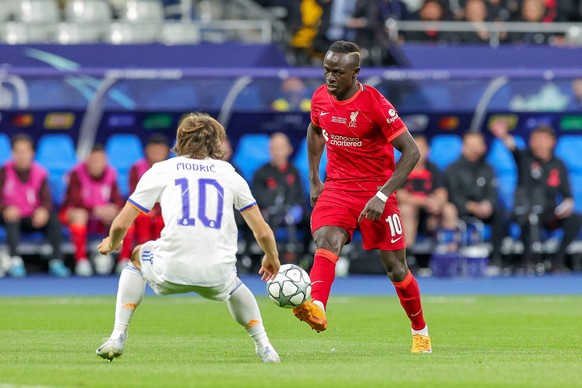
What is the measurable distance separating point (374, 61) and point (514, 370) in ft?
51.6

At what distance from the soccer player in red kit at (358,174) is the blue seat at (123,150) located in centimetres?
1161

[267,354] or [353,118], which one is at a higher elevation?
[353,118]

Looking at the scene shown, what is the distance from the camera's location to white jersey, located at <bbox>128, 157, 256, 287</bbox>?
861 centimetres

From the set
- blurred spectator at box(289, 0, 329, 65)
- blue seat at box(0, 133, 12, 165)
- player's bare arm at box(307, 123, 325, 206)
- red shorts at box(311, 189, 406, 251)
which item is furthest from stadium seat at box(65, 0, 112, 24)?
red shorts at box(311, 189, 406, 251)

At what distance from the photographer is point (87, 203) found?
20.7 m

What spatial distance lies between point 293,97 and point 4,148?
181 inches

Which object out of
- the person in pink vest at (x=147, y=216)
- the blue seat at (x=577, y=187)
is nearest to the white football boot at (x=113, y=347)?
the person in pink vest at (x=147, y=216)

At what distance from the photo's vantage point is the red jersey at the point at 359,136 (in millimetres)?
10125

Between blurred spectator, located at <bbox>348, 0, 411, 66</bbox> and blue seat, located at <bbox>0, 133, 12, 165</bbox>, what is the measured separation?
6267mm

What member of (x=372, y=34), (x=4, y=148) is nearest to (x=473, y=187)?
(x=372, y=34)

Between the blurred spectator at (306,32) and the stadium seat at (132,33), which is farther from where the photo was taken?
the stadium seat at (132,33)

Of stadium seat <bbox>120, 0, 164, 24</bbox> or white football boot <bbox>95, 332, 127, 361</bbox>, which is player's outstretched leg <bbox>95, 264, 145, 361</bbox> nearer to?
white football boot <bbox>95, 332, 127, 361</bbox>

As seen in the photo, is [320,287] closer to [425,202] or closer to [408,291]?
[408,291]

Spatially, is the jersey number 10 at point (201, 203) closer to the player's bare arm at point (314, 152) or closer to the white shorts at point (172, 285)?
the white shorts at point (172, 285)
